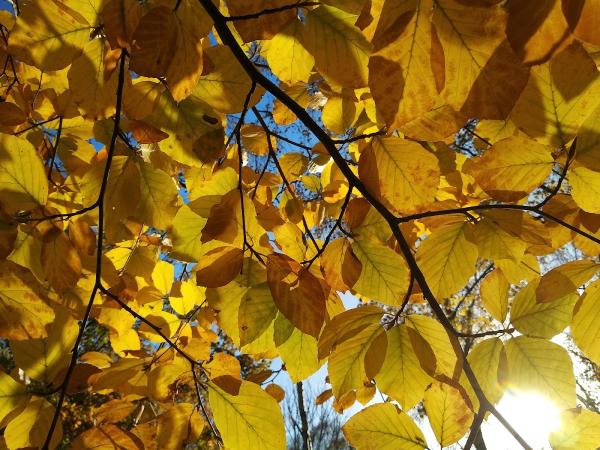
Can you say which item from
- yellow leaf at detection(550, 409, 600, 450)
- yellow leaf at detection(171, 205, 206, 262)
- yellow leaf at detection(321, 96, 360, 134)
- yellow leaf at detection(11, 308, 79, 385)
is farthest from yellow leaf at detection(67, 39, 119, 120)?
yellow leaf at detection(550, 409, 600, 450)

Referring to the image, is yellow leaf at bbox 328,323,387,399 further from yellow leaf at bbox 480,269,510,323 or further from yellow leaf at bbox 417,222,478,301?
yellow leaf at bbox 480,269,510,323

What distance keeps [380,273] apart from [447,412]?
0.24 meters

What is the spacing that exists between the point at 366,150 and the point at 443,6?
25 cm

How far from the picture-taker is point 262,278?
0.76 metres

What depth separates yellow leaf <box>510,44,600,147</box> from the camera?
0.46m

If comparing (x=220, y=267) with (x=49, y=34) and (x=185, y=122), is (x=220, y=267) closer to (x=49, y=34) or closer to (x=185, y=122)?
(x=185, y=122)

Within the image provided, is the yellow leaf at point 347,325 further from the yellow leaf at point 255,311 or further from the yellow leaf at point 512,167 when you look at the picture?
the yellow leaf at point 512,167

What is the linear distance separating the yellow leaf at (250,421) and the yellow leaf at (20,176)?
1.46ft

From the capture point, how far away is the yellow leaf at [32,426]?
68 centimetres

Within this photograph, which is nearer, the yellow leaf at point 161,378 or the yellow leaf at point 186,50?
the yellow leaf at point 186,50

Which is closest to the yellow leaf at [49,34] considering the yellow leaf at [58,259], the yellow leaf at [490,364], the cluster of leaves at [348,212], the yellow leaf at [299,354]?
the cluster of leaves at [348,212]

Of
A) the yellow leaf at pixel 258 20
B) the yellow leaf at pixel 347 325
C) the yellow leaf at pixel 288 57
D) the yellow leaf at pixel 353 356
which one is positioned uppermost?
the yellow leaf at pixel 288 57

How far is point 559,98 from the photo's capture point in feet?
1.60

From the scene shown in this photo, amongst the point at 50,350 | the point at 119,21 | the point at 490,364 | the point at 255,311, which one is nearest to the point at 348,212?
the point at 255,311
